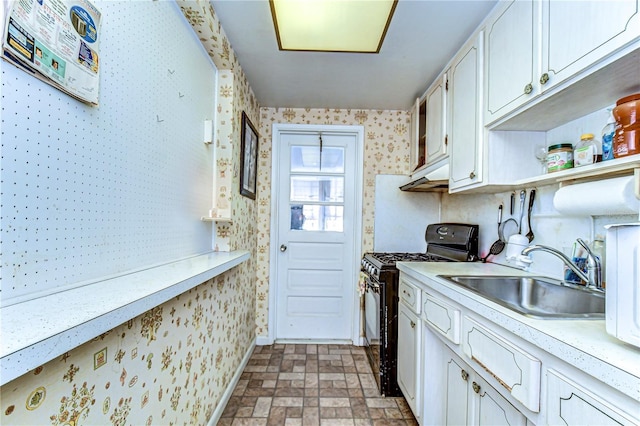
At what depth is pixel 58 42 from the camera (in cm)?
66

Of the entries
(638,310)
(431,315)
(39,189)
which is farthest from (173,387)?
(638,310)

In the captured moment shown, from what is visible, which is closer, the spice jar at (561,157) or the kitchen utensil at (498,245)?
the spice jar at (561,157)

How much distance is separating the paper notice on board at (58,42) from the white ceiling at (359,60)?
927mm

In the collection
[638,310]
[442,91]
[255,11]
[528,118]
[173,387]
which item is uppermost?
[255,11]

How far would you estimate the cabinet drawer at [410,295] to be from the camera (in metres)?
1.64

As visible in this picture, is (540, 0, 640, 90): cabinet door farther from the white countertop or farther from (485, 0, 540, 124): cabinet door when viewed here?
the white countertop

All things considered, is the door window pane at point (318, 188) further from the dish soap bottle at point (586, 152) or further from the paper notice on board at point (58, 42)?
the paper notice on board at point (58, 42)

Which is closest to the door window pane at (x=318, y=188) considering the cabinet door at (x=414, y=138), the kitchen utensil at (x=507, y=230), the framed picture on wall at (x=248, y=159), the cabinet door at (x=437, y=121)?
the framed picture on wall at (x=248, y=159)

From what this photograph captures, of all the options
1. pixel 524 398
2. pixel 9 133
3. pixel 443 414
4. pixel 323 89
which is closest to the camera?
pixel 9 133

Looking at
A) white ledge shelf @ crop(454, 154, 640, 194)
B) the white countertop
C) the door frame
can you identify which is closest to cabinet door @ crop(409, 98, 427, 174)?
the door frame

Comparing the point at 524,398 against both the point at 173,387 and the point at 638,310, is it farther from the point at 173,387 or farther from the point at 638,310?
the point at 173,387

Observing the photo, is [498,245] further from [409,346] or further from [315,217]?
[315,217]

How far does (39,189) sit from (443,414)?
182 centimetres

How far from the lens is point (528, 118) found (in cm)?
133
